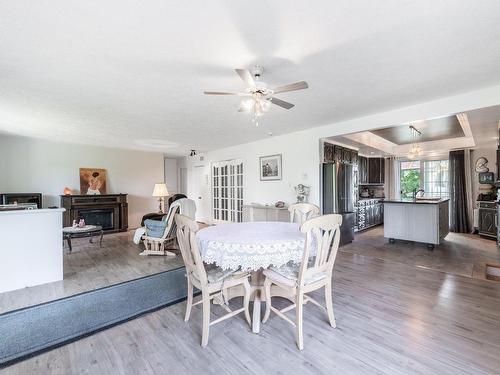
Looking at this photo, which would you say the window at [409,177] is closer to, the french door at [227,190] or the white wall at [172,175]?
the french door at [227,190]

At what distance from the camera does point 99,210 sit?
6238 mm

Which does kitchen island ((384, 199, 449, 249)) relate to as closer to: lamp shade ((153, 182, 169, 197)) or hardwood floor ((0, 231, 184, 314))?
hardwood floor ((0, 231, 184, 314))

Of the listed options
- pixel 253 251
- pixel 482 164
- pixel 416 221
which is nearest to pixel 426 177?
pixel 482 164

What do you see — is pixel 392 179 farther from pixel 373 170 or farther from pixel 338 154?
pixel 338 154

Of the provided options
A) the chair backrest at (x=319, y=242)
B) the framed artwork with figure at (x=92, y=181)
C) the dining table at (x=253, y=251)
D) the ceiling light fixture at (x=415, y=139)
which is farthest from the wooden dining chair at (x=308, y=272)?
the framed artwork with figure at (x=92, y=181)

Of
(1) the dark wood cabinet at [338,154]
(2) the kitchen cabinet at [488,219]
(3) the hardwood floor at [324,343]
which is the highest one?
(1) the dark wood cabinet at [338,154]


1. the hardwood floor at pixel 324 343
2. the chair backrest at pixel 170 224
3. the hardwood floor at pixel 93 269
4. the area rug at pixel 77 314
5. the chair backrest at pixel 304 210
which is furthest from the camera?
the chair backrest at pixel 170 224

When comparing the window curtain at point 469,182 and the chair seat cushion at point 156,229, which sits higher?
the window curtain at point 469,182

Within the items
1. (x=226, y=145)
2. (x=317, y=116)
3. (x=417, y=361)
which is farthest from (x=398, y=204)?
(x=226, y=145)

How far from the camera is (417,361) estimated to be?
5.46 ft

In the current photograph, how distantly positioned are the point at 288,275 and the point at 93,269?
314 cm

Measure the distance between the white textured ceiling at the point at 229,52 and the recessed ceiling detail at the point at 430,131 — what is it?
161 centimetres

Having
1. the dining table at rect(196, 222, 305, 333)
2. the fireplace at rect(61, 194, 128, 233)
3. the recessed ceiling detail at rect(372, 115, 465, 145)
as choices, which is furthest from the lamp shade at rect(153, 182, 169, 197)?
the recessed ceiling detail at rect(372, 115, 465, 145)

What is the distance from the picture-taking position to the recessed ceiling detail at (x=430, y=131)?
452 centimetres
